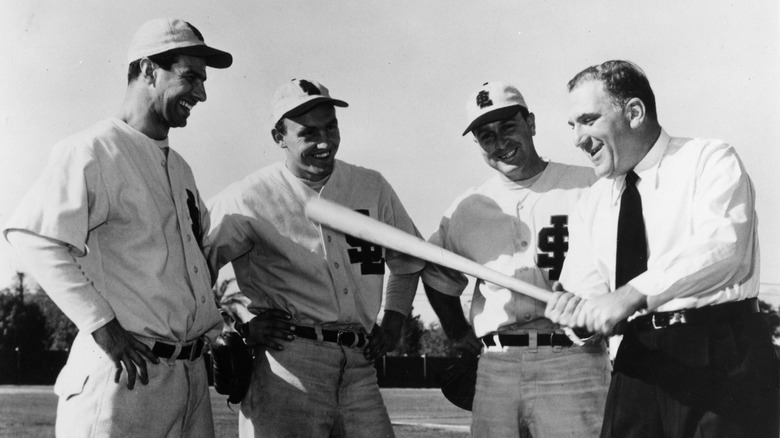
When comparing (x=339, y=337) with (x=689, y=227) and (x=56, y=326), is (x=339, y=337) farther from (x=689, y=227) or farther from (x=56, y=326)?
(x=56, y=326)

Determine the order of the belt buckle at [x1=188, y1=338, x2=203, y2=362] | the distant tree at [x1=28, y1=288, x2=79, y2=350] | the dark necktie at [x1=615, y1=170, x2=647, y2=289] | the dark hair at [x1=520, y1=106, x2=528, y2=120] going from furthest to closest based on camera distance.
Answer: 1. the distant tree at [x1=28, y1=288, x2=79, y2=350]
2. the dark hair at [x1=520, y1=106, x2=528, y2=120]
3. the belt buckle at [x1=188, y1=338, x2=203, y2=362]
4. the dark necktie at [x1=615, y1=170, x2=647, y2=289]

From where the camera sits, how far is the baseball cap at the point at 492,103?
14.6 feet

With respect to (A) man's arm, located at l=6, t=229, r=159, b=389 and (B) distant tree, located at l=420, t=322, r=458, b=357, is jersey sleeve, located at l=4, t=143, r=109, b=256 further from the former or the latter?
(B) distant tree, located at l=420, t=322, r=458, b=357

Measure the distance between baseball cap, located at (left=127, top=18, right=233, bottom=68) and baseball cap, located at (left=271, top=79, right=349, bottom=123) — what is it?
2.07 feet

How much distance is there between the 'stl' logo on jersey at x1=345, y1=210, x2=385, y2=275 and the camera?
4.52 m

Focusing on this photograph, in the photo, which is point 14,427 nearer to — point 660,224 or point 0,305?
point 660,224

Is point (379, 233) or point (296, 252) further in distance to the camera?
point (296, 252)

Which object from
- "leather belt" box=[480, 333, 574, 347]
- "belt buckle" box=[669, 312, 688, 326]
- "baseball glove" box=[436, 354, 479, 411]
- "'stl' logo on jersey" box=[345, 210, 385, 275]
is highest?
"'stl' logo on jersey" box=[345, 210, 385, 275]

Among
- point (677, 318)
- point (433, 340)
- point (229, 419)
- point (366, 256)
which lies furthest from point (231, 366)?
point (433, 340)

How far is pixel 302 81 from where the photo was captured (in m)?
4.59

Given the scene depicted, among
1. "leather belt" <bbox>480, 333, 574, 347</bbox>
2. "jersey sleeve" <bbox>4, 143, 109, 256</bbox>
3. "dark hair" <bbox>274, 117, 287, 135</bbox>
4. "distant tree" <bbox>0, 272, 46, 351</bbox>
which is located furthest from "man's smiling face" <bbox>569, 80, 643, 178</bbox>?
"distant tree" <bbox>0, 272, 46, 351</bbox>

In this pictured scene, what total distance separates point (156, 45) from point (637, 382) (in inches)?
102

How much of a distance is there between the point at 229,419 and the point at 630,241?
409 inches

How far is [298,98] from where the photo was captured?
451cm
